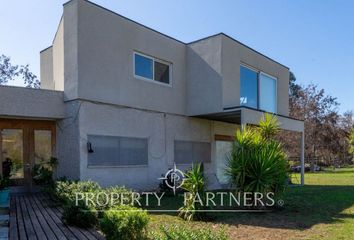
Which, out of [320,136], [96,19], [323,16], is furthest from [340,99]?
[96,19]

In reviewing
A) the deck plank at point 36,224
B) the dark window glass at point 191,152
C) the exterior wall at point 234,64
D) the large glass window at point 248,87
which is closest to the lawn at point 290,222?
the deck plank at point 36,224

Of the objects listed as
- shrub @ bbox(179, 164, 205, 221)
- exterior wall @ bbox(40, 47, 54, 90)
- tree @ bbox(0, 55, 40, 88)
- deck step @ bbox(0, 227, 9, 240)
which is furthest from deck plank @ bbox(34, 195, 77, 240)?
tree @ bbox(0, 55, 40, 88)

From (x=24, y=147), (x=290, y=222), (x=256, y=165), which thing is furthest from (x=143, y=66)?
(x=290, y=222)

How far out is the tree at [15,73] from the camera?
2934cm

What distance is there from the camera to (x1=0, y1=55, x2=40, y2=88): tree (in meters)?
29.3

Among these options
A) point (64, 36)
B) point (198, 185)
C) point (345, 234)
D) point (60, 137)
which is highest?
point (64, 36)

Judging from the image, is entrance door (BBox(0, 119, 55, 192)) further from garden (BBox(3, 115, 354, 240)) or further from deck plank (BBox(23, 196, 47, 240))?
deck plank (BBox(23, 196, 47, 240))

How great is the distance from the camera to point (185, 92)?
1517cm

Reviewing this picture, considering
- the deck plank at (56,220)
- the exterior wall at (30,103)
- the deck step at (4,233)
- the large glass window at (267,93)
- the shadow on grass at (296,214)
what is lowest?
the shadow on grass at (296,214)

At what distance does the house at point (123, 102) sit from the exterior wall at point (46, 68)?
45 mm

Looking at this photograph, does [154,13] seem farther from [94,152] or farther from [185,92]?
[94,152]

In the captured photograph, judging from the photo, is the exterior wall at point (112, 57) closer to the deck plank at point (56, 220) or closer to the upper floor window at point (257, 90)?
the deck plank at point (56, 220)

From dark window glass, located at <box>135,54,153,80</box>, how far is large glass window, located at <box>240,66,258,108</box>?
4717mm

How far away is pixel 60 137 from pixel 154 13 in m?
6.27
